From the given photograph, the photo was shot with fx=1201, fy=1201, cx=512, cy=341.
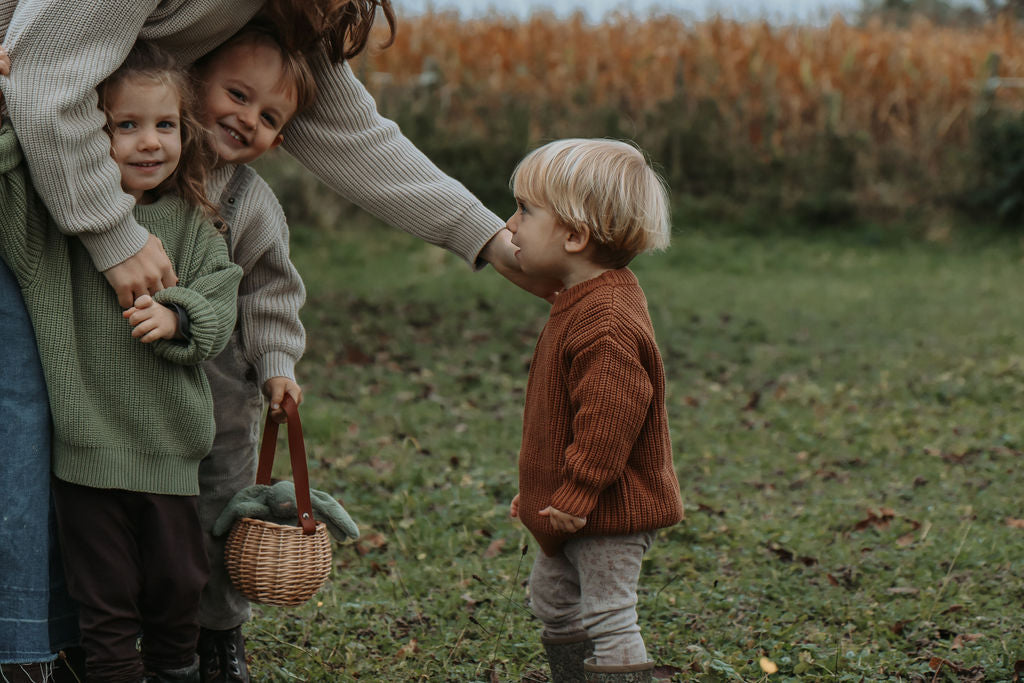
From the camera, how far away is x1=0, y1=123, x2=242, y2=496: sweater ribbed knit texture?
2613mm

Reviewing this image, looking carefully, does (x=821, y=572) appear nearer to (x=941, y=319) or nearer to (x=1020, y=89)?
(x=941, y=319)

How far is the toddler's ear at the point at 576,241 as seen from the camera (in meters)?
2.71

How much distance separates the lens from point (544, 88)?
15375 mm

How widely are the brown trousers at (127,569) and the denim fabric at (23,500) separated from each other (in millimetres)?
53

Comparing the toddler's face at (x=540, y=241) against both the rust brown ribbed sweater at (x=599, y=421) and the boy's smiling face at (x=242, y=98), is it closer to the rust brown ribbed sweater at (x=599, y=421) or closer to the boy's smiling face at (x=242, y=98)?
the rust brown ribbed sweater at (x=599, y=421)

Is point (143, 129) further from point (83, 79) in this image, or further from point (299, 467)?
point (299, 467)

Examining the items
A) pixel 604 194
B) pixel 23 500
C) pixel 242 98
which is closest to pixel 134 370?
pixel 23 500

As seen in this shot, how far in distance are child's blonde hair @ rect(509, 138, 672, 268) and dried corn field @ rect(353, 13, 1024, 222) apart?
38.6 feet

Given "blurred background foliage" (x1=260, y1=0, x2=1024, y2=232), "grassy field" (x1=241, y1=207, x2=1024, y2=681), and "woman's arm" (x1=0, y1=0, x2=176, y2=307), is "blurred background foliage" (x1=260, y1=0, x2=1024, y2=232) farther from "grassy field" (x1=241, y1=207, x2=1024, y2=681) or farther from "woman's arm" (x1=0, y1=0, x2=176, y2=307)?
"woman's arm" (x1=0, y1=0, x2=176, y2=307)

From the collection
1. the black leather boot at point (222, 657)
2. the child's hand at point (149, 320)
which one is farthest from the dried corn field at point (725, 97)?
the child's hand at point (149, 320)

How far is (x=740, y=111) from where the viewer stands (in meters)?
15.2

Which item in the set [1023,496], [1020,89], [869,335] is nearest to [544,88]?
[1020,89]

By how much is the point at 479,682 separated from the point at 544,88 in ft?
41.7

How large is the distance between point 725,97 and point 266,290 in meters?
12.9
